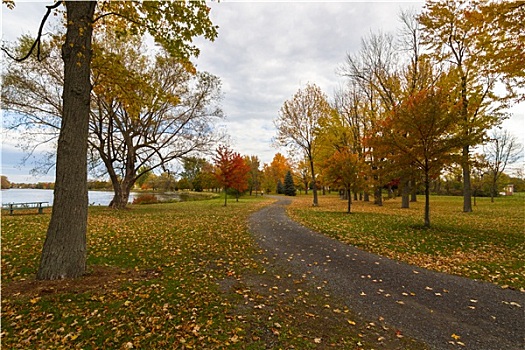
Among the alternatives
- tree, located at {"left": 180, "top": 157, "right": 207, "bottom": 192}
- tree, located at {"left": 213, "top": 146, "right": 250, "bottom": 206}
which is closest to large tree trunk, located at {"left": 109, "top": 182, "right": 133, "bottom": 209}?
tree, located at {"left": 180, "top": 157, "right": 207, "bottom": 192}

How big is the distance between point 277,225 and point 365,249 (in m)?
5.04

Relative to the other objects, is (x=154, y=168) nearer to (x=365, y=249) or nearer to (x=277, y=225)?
(x=277, y=225)

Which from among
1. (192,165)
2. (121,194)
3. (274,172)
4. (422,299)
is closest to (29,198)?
(121,194)

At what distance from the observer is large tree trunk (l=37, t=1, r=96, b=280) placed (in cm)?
474

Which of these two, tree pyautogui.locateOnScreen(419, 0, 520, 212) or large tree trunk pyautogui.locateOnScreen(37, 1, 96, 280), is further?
tree pyautogui.locateOnScreen(419, 0, 520, 212)

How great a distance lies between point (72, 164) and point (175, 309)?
346 cm

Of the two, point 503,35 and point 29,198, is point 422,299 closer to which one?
point 503,35

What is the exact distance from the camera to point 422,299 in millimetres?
4555

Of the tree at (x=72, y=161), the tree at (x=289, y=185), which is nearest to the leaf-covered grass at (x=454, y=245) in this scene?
the tree at (x=72, y=161)

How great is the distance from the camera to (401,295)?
472 centimetres

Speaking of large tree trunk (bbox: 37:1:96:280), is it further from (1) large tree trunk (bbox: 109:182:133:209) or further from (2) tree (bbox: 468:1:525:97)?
(1) large tree trunk (bbox: 109:182:133:209)

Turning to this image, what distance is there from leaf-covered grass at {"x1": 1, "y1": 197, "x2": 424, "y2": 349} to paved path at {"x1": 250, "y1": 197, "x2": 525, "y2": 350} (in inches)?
16.6

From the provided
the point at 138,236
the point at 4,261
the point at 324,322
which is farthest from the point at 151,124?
the point at 324,322

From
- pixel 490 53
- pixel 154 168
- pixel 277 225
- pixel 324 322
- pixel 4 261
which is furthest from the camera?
pixel 154 168
